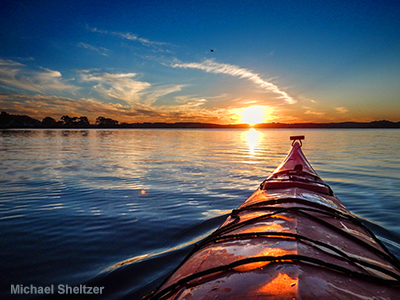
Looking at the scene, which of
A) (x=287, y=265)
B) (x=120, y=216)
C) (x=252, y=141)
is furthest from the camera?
(x=252, y=141)

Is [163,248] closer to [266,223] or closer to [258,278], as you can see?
[266,223]

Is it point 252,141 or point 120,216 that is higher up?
point 252,141

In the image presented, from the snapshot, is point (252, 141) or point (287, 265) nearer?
point (287, 265)

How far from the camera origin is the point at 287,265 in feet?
5.81

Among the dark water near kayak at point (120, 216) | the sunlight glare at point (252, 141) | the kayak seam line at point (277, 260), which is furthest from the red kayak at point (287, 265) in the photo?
the sunlight glare at point (252, 141)

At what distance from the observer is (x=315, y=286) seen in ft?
4.99

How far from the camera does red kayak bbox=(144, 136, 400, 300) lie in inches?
61.1

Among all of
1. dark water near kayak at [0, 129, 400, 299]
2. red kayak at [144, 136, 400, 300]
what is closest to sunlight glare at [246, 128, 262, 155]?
dark water near kayak at [0, 129, 400, 299]

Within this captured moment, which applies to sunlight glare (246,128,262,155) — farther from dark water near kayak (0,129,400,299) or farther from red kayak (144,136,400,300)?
red kayak (144,136,400,300)

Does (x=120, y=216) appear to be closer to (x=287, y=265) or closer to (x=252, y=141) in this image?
(x=287, y=265)

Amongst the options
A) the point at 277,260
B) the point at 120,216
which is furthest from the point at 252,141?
the point at 277,260

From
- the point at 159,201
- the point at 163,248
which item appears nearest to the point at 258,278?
the point at 163,248

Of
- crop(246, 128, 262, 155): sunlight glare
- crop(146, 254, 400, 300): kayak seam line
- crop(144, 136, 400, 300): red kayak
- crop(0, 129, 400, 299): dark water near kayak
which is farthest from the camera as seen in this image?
crop(246, 128, 262, 155): sunlight glare

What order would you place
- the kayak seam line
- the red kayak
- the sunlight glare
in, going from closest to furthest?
the red kayak < the kayak seam line < the sunlight glare
